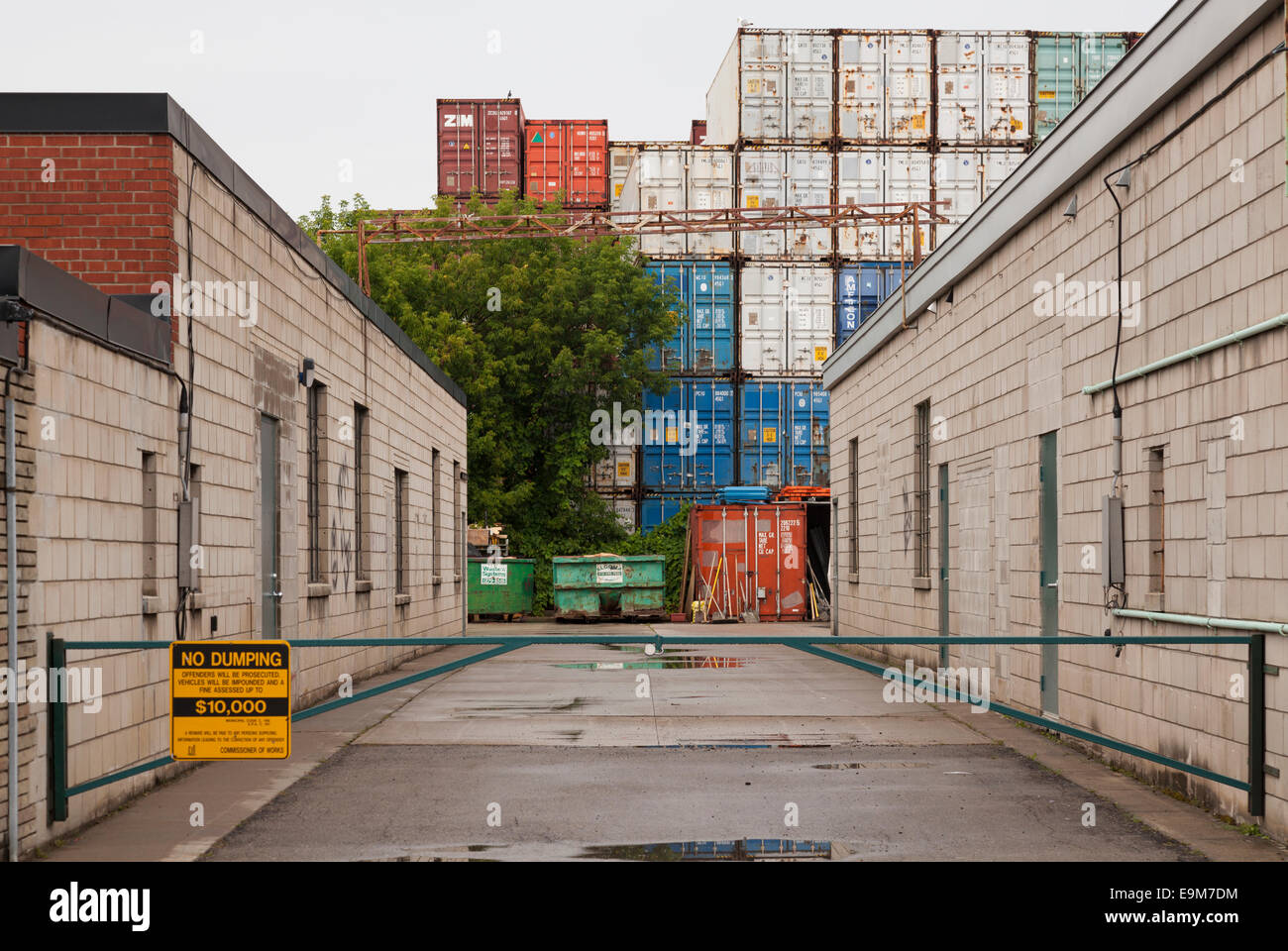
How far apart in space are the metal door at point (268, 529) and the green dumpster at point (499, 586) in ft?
71.9

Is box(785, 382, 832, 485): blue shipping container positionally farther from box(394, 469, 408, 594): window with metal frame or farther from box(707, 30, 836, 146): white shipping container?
box(394, 469, 408, 594): window with metal frame

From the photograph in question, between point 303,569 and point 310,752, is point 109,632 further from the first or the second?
point 303,569

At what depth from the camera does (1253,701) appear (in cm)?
798

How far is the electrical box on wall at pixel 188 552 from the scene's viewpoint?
1041 cm

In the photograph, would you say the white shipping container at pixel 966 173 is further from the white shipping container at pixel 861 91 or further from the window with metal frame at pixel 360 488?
the window with metal frame at pixel 360 488

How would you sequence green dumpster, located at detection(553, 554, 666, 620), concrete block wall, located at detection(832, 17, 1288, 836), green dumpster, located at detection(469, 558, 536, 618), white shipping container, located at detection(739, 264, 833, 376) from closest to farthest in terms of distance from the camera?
concrete block wall, located at detection(832, 17, 1288, 836) → green dumpster, located at detection(553, 554, 666, 620) → green dumpster, located at detection(469, 558, 536, 618) → white shipping container, located at detection(739, 264, 833, 376)

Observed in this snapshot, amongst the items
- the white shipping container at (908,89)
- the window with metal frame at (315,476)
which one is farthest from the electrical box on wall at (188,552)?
the white shipping container at (908,89)

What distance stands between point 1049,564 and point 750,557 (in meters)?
21.4

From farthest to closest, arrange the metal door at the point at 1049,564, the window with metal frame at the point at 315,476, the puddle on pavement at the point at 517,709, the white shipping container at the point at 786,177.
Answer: the white shipping container at the point at 786,177 → the window with metal frame at the point at 315,476 → the puddle on pavement at the point at 517,709 → the metal door at the point at 1049,564

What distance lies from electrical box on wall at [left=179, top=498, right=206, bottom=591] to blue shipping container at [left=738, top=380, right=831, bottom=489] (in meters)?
28.6

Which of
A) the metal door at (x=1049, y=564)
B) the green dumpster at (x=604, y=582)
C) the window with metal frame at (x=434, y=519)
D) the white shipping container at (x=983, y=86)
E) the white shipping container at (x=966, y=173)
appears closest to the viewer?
the metal door at (x=1049, y=564)

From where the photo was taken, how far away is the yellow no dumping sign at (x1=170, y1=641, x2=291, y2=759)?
7.44 metres

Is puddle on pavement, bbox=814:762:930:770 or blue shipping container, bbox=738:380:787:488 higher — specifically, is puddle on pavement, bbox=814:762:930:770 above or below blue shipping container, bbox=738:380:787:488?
below

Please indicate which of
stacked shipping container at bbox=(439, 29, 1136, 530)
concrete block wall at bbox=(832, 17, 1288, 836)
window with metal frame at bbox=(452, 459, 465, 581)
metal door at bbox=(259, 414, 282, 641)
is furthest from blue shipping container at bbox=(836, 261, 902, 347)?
metal door at bbox=(259, 414, 282, 641)
